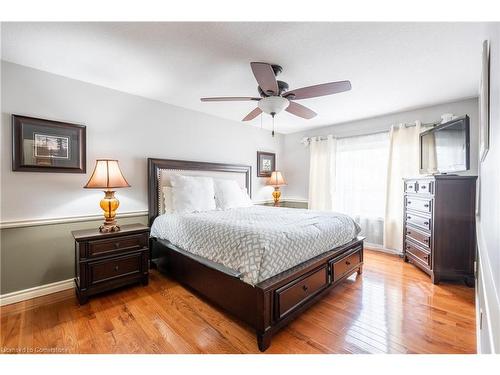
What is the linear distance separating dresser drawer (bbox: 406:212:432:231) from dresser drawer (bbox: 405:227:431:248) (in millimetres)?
88

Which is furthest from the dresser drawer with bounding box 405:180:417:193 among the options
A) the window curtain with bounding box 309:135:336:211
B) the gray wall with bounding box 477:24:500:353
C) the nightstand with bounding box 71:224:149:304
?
the nightstand with bounding box 71:224:149:304

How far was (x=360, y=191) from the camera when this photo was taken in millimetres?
4160

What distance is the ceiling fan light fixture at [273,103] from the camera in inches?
85.7

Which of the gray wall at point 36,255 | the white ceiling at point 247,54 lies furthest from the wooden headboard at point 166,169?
the white ceiling at point 247,54

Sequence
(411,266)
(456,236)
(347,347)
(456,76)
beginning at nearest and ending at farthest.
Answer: (347,347) < (456,76) < (456,236) < (411,266)

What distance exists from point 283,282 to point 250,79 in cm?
210

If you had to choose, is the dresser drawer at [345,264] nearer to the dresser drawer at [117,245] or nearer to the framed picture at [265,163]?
the dresser drawer at [117,245]

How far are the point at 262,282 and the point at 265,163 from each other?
3448 mm

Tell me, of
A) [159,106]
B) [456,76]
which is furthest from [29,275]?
[456,76]

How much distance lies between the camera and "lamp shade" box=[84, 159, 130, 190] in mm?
2340

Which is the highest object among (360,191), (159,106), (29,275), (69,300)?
(159,106)

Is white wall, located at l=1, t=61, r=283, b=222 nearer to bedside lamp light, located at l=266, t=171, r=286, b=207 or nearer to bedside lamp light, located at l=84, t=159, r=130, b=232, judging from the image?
bedside lamp light, located at l=84, t=159, r=130, b=232

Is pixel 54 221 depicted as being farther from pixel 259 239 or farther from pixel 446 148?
pixel 446 148
